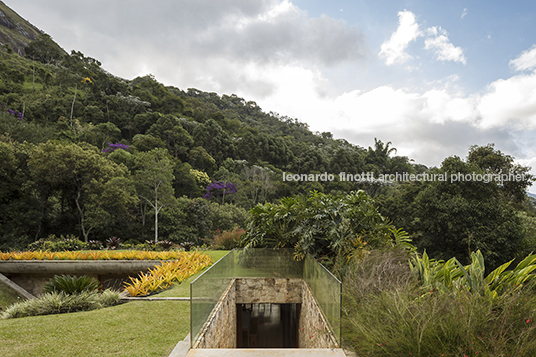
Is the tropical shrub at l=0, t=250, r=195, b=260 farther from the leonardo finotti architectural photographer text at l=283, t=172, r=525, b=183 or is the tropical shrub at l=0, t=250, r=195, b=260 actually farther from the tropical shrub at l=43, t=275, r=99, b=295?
the leonardo finotti architectural photographer text at l=283, t=172, r=525, b=183

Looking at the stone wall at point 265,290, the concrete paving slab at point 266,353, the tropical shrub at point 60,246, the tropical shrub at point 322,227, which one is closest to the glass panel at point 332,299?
the concrete paving slab at point 266,353

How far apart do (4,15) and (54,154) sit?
9916 centimetres

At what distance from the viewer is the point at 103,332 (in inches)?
180

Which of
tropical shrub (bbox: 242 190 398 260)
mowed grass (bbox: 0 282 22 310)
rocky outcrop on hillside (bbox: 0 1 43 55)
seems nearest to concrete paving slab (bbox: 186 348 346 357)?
tropical shrub (bbox: 242 190 398 260)

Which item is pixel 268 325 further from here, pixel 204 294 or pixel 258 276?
pixel 204 294

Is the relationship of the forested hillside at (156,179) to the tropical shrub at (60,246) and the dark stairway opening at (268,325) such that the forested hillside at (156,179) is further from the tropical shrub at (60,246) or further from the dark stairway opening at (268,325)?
the dark stairway opening at (268,325)

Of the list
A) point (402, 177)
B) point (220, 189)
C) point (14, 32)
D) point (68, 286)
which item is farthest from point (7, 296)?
point (14, 32)

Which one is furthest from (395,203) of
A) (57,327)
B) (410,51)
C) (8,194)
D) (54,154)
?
(8,194)

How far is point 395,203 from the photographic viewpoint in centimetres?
2020

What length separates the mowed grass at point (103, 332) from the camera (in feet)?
12.6

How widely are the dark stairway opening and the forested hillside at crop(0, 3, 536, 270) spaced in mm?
6364

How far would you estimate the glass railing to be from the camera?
365 cm

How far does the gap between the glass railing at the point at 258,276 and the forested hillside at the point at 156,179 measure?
17.7 ft

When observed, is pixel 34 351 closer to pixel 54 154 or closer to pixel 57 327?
pixel 57 327
